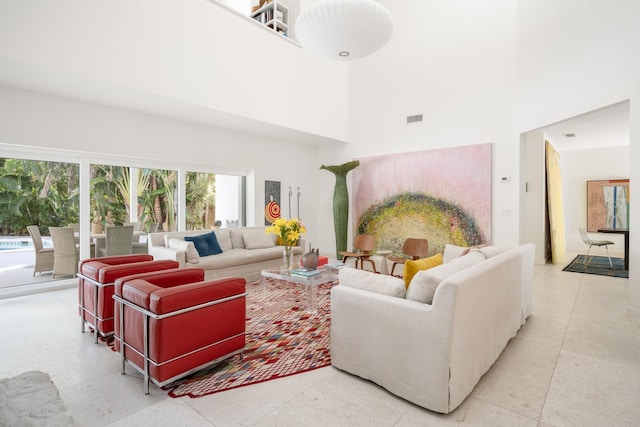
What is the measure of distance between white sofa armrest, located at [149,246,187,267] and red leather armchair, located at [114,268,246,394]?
1.94m

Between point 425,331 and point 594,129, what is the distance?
20.4ft

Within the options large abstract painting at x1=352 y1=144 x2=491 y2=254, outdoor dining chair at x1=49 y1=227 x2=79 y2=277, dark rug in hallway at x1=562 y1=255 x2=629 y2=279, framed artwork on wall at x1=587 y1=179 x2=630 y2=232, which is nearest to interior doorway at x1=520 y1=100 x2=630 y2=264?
framed artwork on wall at x1=587 y1=179 x2=630 y2=232

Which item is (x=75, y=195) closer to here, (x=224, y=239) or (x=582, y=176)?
(x=224, y=239)

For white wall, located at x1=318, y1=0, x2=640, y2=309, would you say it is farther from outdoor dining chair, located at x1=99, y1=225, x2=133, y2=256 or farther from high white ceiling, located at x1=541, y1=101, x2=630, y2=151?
outdoor dining chair, located at x1=99, y1=225, x2=133, y2=256

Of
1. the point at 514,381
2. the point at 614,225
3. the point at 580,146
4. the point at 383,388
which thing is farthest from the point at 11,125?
the point at 614,225

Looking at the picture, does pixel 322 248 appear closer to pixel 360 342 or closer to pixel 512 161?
pixel 512 161

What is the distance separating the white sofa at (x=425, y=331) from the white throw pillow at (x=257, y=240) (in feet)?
11.8

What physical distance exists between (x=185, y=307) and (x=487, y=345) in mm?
2158

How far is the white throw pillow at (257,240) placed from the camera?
19.1 ft

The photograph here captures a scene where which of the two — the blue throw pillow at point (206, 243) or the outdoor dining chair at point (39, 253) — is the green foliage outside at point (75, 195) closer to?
the outdoor dining chair at point (39, 253)

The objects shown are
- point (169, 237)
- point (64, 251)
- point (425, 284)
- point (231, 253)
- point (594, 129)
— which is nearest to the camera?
point (425, 284)

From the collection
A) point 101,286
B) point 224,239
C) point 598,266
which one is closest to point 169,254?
point 224,239

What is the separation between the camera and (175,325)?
213 centimetres

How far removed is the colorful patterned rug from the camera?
7.52 ft
